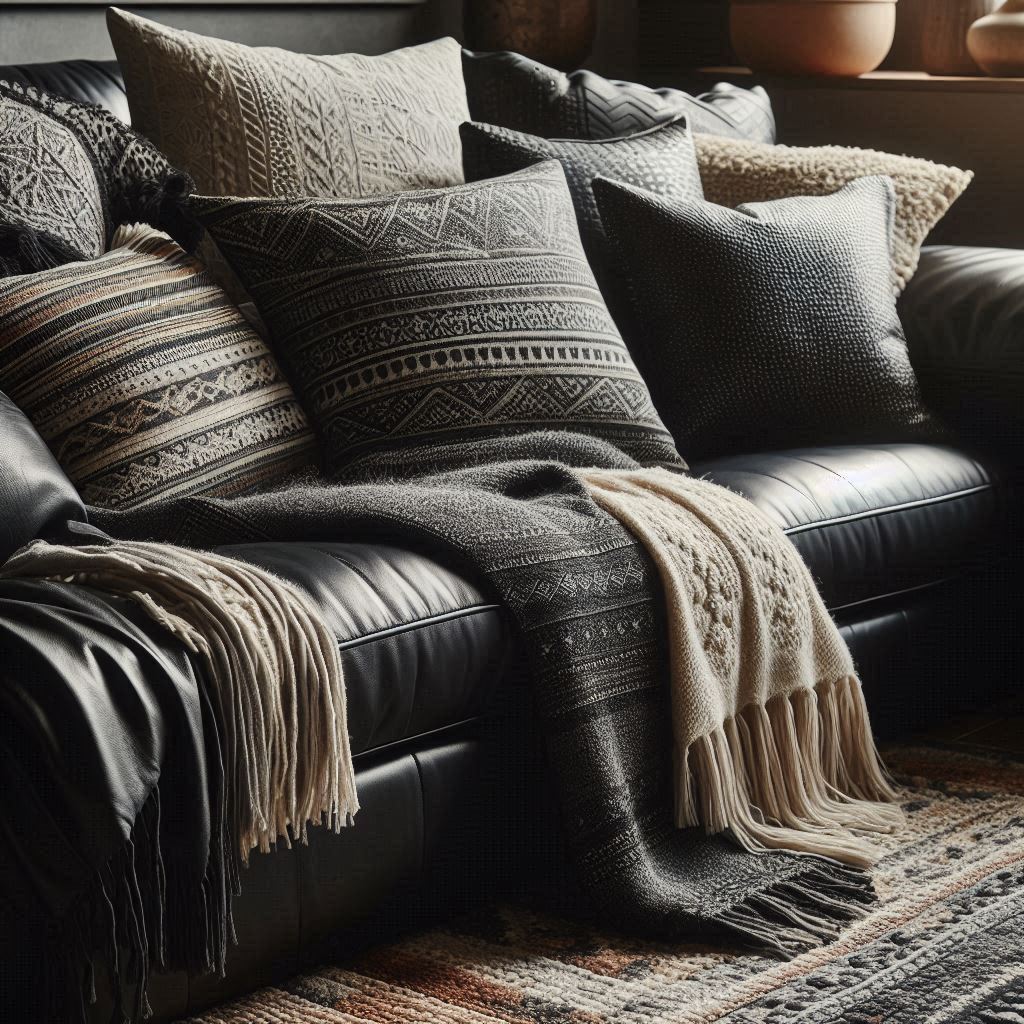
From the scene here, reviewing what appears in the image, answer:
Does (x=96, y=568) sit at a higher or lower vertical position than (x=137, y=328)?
lower

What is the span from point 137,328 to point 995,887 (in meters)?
1.14

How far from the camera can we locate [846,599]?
206 centimetres

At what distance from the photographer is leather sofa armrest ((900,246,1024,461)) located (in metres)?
2.34

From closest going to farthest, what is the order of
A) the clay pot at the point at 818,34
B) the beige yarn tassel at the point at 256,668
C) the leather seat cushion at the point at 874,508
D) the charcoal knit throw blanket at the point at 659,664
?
the beige yarn tassel at the point at 256,668
the charcoal knit throw blanket at the point at 659,664
the leather seat cushion at the point at 874,508
the clay pot at the point at 818,34

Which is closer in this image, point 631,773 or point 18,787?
point 18,787

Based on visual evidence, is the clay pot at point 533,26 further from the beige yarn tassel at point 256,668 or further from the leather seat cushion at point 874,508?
the beige yarn tassel at point 256,668

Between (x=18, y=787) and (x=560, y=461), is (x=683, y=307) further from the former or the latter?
(x=18, y=787)

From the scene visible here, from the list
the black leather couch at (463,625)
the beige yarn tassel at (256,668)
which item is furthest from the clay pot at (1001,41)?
the beige yarn tassel at (256,668)

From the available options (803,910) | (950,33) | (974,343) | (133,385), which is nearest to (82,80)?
(133,385)

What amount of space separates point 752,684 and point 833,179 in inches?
40.3

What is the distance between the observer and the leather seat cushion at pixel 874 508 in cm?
202

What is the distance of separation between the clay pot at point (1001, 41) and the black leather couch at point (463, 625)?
93cm

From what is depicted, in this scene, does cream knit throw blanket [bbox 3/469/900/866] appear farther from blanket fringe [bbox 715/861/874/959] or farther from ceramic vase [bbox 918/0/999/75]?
ceramic vase [bbox 918/0/999/75]

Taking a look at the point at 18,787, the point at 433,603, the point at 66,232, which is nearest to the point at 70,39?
the point at 66,232
